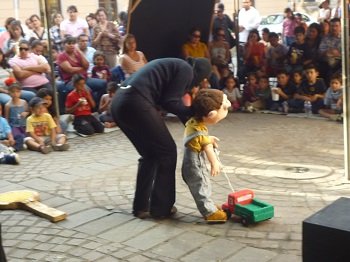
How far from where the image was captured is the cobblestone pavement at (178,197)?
427cm

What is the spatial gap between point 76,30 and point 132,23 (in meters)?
2.50

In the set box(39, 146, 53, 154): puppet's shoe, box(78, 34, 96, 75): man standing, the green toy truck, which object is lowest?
box(39, 146, 53, 154): puppet's shoe

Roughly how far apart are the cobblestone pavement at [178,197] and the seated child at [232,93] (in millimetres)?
1705

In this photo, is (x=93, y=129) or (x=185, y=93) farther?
(x=93, y=129)

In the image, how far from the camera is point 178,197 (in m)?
5.52

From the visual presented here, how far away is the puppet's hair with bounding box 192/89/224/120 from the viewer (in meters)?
4.58

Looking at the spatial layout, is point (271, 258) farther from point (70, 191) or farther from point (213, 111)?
point (70, 191)

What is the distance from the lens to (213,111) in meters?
4.60

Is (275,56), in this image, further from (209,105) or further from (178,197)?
(209,105)

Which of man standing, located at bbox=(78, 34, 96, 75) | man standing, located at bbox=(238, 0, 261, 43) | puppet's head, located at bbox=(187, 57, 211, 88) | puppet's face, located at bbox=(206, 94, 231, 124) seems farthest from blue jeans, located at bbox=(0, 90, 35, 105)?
man standing, located at bbox=(238, 0, 261, 43)

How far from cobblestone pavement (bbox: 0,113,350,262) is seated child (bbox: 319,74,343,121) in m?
0.52

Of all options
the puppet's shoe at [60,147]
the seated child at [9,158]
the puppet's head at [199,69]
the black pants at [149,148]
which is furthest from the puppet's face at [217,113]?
the puppet's shoe at [60,147]

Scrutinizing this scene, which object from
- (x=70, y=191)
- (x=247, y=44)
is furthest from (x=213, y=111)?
(x=247, y=44)

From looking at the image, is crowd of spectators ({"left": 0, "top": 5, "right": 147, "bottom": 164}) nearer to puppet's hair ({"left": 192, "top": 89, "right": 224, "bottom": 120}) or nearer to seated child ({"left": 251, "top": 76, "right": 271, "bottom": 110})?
seated child ({"left": 251, "top": 76, "right": 271, "bottom": 110})
